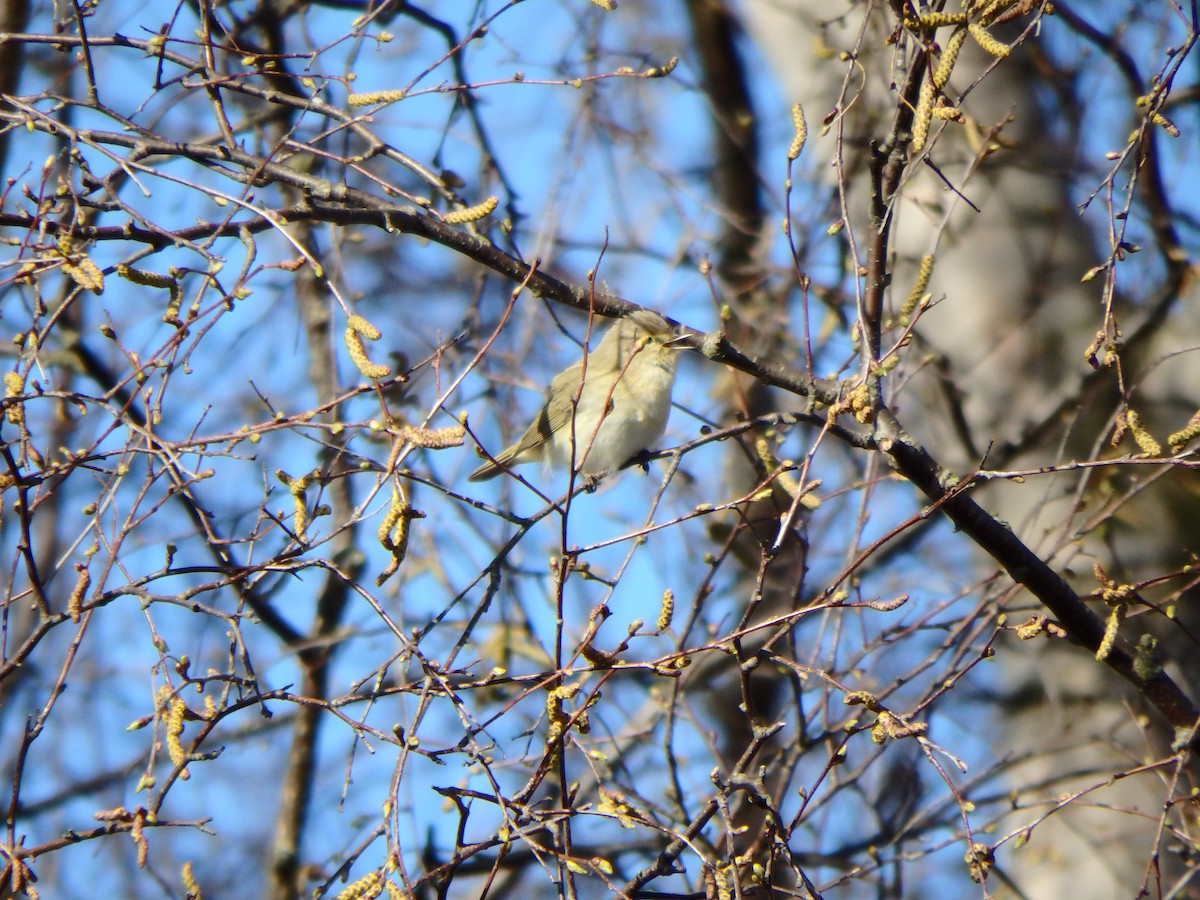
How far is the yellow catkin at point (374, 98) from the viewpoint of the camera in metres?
2.71

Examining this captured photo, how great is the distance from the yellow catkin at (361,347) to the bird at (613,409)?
2.16 meters

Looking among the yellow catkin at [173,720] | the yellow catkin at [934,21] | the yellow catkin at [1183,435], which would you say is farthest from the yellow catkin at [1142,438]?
the yellow catkin at [173,720]

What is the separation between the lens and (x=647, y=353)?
520 cm

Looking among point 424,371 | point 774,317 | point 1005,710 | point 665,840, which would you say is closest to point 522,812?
point 665,840

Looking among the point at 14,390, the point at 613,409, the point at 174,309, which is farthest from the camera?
the point at 613,409

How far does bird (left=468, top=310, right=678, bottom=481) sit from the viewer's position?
5.06 metres

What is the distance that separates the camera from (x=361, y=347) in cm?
231

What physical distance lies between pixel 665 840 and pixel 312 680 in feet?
5.81

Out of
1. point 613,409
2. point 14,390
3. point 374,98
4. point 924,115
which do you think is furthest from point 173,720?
point 613,409

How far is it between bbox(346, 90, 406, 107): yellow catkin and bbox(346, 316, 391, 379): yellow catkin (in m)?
0.67

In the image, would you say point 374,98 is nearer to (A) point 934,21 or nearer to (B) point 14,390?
(B) point 14,390

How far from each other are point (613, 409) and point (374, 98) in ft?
7.13

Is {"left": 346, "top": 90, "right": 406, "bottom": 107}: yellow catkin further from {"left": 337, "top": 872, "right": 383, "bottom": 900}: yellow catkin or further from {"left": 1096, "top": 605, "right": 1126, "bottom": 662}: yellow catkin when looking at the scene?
{"left": 1096, "top": 605, "right": 1126, "bottom": 662}: yellow catkin

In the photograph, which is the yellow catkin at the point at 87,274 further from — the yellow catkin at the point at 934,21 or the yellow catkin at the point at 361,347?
the yellow catkin at the point at 934,21
